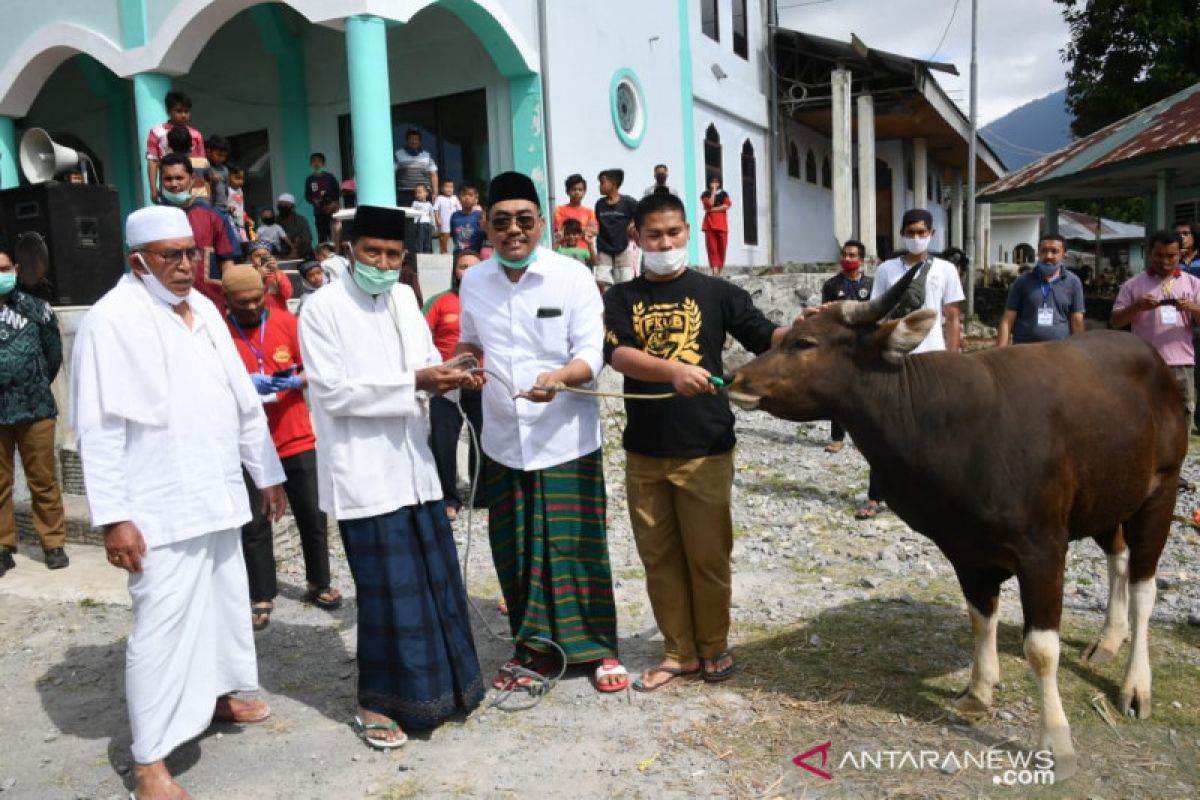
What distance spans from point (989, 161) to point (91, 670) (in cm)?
2925

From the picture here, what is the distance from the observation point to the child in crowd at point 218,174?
362 inches

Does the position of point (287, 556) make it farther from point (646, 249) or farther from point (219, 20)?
point (219, 20)

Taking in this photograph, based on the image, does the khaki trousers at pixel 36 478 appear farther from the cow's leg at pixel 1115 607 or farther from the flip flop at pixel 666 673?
the cow's leg at pixel 1115 607

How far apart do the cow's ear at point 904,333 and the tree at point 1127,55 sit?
953 inches

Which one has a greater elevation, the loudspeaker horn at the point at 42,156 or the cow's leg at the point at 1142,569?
the loudspeaker horn at the point at 42,156

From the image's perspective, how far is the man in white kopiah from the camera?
332cm

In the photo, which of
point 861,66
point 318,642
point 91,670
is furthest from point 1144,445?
point 861,66

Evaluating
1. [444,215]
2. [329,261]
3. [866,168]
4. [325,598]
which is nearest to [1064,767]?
[325,598]

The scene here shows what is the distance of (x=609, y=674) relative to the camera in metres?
4.20

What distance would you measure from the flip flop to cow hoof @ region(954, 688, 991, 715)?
114cm

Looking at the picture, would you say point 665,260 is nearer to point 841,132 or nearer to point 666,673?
point 666,673

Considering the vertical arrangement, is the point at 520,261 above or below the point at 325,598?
above

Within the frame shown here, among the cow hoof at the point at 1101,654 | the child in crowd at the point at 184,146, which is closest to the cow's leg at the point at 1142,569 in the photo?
the cow hoof at the point at 1101,654

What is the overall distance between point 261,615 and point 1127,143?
1525cm
